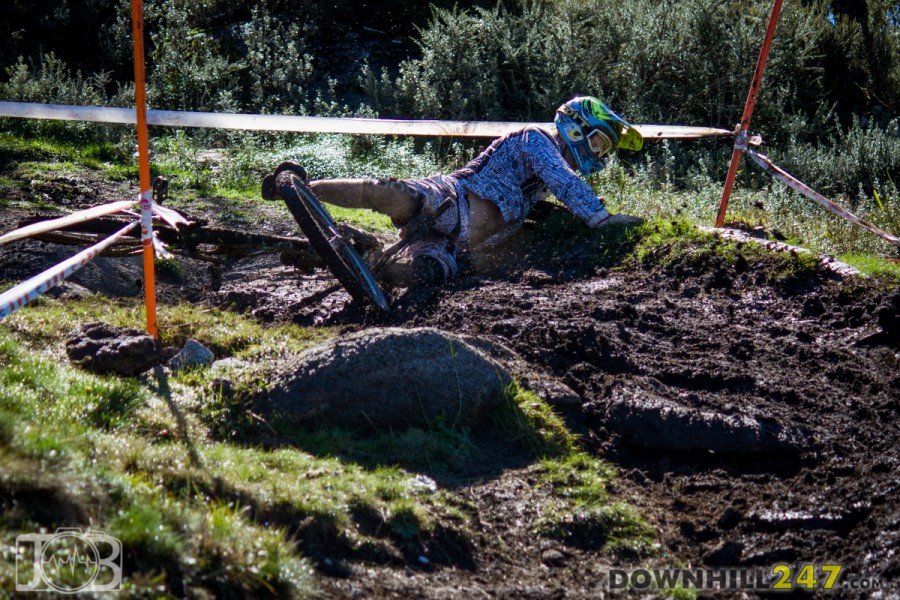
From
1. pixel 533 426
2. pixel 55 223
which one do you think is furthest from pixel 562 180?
pixel 55 223

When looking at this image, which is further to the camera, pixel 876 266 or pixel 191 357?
pixel 876 266

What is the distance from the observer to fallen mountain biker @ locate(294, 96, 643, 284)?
6344 mm

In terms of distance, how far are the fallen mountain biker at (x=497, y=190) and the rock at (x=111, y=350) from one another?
5.79 feet

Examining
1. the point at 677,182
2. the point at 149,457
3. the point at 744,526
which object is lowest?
the point at 744,526

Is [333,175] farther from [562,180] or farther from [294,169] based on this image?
[294,169]

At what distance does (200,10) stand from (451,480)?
1342cm

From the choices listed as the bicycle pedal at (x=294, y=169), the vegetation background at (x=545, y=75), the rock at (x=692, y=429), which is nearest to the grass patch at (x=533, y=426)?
the rock at (x=692, y=429)

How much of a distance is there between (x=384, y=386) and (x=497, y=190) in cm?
295

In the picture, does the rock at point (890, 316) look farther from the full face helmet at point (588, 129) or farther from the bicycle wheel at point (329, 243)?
the bicycle wheel at point (329, 243)

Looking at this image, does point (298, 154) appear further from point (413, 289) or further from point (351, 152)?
point (413, 289)

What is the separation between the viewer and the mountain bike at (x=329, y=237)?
5.67 metres

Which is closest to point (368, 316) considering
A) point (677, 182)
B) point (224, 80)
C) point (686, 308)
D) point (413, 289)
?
point (413, 289)

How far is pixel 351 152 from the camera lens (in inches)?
440

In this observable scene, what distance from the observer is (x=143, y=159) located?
189 inches
